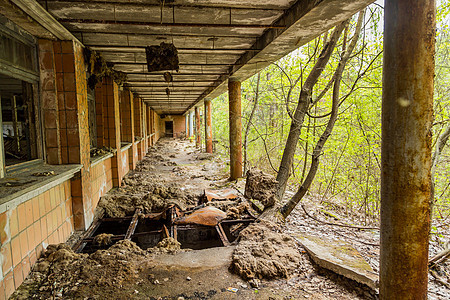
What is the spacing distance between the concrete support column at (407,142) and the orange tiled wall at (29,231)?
3144mm

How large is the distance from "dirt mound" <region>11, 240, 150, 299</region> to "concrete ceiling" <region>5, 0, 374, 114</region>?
2.80 metres

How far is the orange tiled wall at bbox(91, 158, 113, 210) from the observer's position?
494cm

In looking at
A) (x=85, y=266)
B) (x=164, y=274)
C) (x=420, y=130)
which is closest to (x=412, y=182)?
(x=420, y=130)

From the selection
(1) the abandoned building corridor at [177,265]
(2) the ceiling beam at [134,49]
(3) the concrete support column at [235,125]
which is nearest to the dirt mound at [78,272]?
(1) the abandoned building corridor at [177,265]

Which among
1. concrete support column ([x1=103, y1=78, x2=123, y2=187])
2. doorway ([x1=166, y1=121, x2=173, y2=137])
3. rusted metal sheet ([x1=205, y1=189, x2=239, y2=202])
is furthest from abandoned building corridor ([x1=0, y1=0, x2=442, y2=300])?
doorway ([x1=166, y1=121, x2=173, y2=137])

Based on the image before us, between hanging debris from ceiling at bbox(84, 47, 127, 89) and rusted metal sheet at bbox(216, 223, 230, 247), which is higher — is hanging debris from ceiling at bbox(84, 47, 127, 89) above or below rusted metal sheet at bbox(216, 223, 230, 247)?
above

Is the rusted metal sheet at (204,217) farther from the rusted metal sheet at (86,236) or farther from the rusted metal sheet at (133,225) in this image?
the rusted metal sheet at (86,236)

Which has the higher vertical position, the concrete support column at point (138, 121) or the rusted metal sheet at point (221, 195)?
the concrete support column at point (138, 121)

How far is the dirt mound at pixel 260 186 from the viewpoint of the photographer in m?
4.95

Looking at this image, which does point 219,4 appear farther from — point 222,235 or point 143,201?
point 143,201

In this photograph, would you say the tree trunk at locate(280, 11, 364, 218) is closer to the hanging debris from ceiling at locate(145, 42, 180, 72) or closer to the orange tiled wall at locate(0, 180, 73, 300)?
the hanging debris from ceiling at locate(145, 42, 180, 72)

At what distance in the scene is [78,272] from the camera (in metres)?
2.77

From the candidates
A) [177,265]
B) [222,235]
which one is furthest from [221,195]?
[177,265]

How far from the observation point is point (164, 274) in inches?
111
